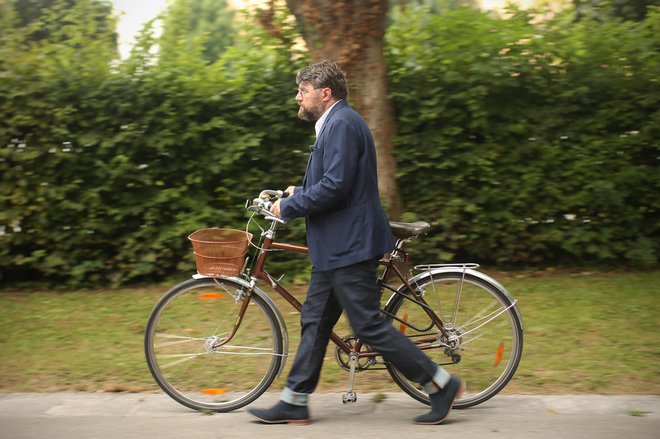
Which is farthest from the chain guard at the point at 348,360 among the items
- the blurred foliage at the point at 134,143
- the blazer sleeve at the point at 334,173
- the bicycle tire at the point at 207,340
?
the blurred foliage at the point at 134,143

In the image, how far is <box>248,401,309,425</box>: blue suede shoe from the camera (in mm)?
4590

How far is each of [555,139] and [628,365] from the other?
2.75m

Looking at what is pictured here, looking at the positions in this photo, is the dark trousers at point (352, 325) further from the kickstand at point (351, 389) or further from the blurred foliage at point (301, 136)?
the blurred foliage at point (301, 136)

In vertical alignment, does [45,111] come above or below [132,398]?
above

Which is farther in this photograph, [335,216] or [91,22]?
[91,22]

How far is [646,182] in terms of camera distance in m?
7.55

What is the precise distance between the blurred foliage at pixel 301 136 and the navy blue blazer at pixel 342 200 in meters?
2.96

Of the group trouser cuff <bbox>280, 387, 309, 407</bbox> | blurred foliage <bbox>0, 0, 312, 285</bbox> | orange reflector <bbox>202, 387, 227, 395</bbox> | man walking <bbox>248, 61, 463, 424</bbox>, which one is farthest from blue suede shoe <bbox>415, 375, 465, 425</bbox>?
blurred foliage <bbox>0, 0, 312, 285</bbox>

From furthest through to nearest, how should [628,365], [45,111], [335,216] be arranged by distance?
[45,111], [628,365], [335,216]

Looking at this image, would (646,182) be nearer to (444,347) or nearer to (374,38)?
(374,38)

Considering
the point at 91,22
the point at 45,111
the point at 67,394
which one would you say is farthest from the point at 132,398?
the point at 91,22

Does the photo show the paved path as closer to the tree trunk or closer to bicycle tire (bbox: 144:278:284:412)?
bicycle tire (bbox: 144:278:284:412)

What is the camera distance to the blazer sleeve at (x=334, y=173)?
169 inches

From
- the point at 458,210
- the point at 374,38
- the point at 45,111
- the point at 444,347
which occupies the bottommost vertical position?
the point at 458,210
